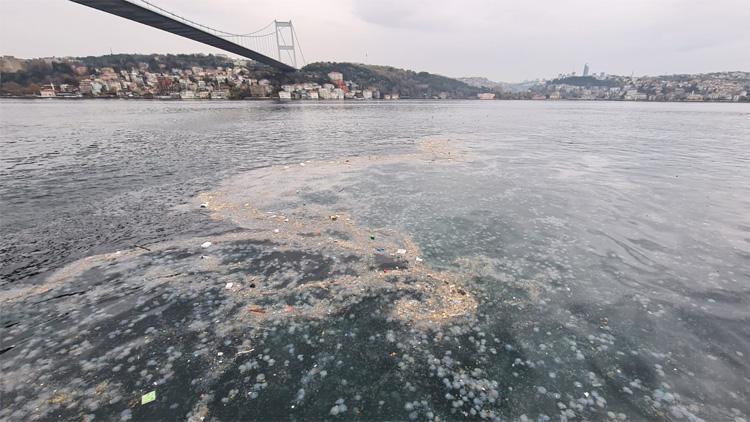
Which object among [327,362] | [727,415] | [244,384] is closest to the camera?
[727,415]

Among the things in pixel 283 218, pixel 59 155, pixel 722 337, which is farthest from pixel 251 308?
pixel 59 155

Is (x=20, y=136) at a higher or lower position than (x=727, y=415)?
higher

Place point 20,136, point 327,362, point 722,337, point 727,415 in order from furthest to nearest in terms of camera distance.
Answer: point 20,136 < point 722,337 < point 327,362 < point 727,415

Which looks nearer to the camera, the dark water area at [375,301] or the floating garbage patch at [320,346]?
the floating garbage patch at [320,346]

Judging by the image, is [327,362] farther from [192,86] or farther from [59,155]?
[192,86]

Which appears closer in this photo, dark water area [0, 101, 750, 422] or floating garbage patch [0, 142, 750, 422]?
floating garbage patch [0, 142, 750, 422]
